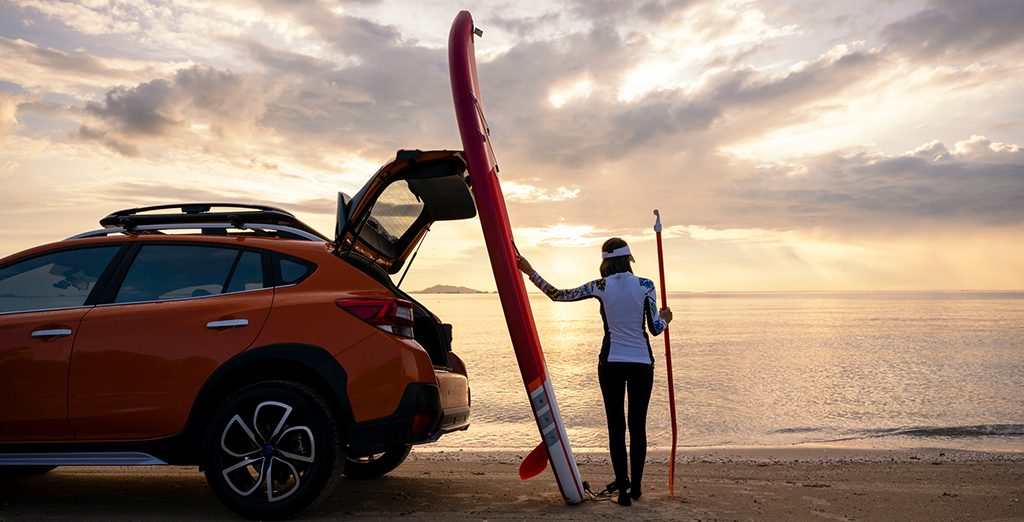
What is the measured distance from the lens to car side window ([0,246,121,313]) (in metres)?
3.91

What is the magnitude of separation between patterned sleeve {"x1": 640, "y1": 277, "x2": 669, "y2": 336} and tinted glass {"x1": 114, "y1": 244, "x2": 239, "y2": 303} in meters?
2.80

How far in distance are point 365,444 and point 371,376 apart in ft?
1.29

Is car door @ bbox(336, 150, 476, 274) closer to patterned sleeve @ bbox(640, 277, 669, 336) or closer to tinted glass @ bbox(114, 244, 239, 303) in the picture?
tinted glass @ bbox(114, 244, 239, 303)

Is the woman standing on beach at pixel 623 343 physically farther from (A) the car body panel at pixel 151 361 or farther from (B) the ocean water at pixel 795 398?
(B) the ocean water at pixel 795 398

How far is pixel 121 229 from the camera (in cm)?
419

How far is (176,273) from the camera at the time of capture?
3855mm

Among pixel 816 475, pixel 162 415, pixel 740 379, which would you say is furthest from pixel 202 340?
pixel 740 379

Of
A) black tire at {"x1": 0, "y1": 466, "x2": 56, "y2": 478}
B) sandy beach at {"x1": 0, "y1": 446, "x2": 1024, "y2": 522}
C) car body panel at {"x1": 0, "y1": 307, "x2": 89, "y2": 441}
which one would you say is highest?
car body panel at {"x1": 0, "y1": 307, "x2": 89, "y2": 441}

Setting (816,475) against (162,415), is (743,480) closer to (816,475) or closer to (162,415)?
(816,475)

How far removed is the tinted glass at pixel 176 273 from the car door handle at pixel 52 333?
338 mm

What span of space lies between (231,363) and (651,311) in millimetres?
2787

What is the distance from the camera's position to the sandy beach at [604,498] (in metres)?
3.89

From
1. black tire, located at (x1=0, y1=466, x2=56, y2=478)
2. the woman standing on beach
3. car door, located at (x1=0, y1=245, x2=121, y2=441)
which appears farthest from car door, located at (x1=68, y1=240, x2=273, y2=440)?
black tire, located at (x1=0, y1=466, x2=56, y2=478)

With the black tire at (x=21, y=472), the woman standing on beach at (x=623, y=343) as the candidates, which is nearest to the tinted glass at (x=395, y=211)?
the woman standing on beach at (x=623, y=343)
